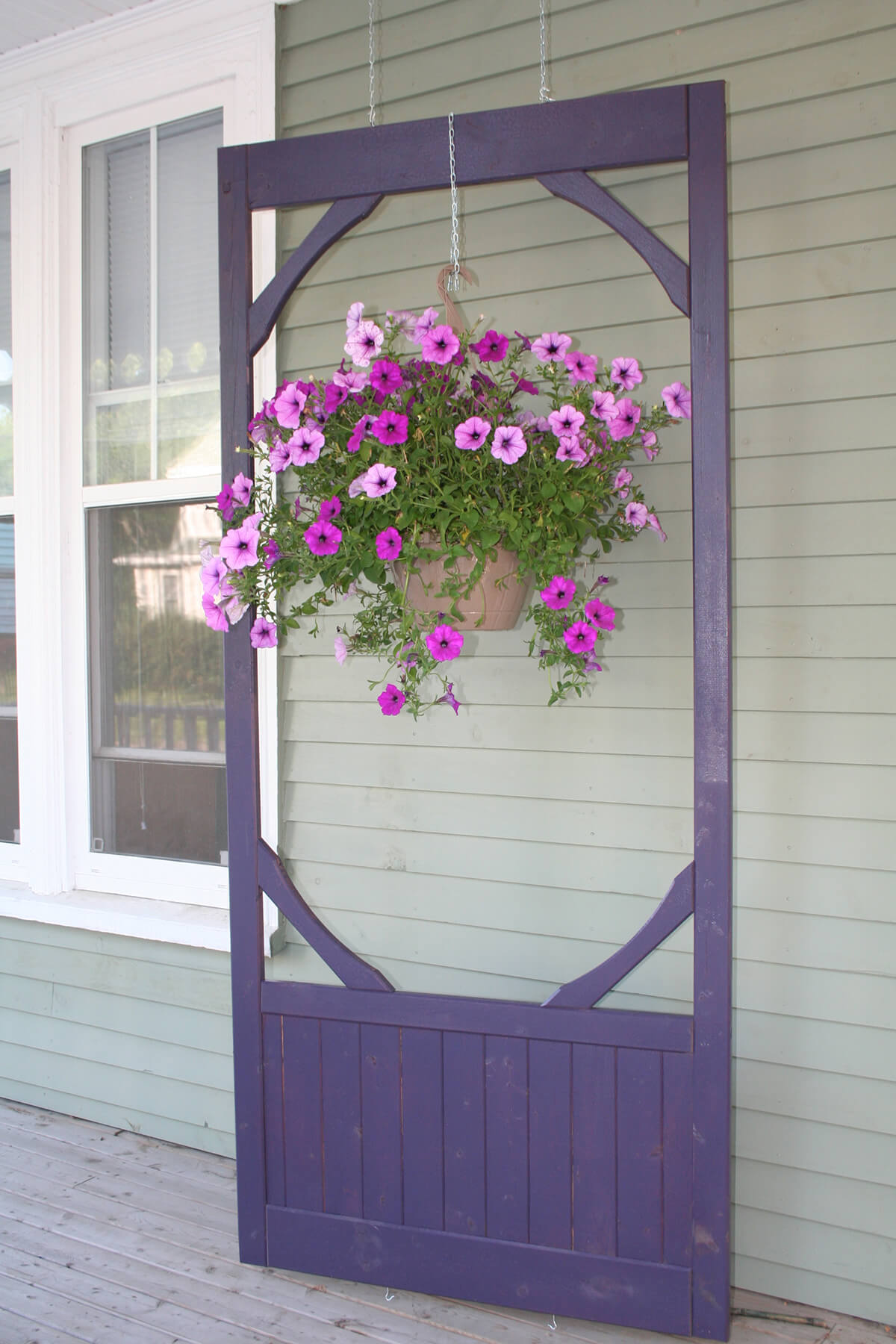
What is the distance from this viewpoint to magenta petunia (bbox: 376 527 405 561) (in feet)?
5.18

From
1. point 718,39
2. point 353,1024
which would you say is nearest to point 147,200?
point 718,39

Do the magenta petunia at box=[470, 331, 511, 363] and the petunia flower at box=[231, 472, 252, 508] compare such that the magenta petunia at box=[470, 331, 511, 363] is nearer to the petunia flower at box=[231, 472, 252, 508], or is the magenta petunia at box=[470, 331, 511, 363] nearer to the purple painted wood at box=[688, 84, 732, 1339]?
the purple painted wood at box=[688, 84, 732, 1339]

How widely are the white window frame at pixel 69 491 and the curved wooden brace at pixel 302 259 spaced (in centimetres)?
56

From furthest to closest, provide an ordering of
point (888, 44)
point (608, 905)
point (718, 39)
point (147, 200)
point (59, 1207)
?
point (147, 200) < point (59, 1207) < point (608, 905) < point (718, 39) < point (888, 44)

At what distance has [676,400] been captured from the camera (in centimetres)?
Result: 167

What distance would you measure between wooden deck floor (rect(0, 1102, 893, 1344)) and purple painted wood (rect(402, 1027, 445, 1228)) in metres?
0.20

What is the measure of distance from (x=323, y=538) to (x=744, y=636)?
0.85 metres

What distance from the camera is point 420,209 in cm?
212

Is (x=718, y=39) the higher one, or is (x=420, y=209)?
(x=718, y=39)

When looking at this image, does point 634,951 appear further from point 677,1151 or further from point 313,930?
point 313,930

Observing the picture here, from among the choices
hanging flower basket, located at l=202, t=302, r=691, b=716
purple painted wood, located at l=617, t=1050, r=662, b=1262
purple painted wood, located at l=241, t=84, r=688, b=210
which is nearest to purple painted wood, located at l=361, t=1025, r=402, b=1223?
purple painted wood, located at l=617, t=1050, r=662, b=1262

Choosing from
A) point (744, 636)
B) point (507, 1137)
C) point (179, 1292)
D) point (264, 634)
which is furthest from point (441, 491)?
point (179, 1292)

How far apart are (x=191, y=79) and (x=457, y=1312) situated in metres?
2.77

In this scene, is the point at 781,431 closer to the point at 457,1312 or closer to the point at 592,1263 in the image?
the point at 592,1263
